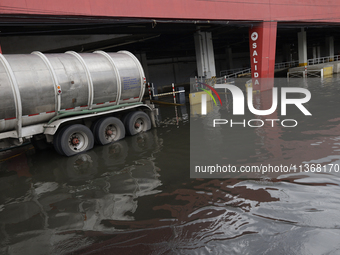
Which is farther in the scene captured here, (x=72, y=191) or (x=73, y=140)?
(x=73, y=140)

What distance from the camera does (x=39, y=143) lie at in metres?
11.0

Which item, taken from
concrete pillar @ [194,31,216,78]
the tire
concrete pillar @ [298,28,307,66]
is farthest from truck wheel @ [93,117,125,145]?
concrete pillar @ [298,28,307,66]

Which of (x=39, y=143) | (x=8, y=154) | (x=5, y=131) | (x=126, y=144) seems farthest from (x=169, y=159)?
(x=8, y=154)

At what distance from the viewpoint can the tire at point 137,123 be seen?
1170 cm

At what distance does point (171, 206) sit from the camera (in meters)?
5.29

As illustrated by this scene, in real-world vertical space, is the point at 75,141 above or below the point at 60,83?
below

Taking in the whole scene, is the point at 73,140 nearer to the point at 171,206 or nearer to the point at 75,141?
the point at 75,141

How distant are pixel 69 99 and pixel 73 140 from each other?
141 centimetres

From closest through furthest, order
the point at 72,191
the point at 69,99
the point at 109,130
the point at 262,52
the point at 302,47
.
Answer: the point at 72,191, the point at 69,99, the point at 109,130, the point at 262,52, the point at 302,47

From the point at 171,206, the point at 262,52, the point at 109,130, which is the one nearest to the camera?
the point at 171,206

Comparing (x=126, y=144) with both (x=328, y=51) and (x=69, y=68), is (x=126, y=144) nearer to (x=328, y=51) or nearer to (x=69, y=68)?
(x=69, y=68)

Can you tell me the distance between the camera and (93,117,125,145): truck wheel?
10.6 meters

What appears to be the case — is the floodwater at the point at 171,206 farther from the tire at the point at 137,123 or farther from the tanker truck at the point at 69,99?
the tire at the point at 137,123

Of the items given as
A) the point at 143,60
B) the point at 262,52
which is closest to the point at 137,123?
the point at 262,52
